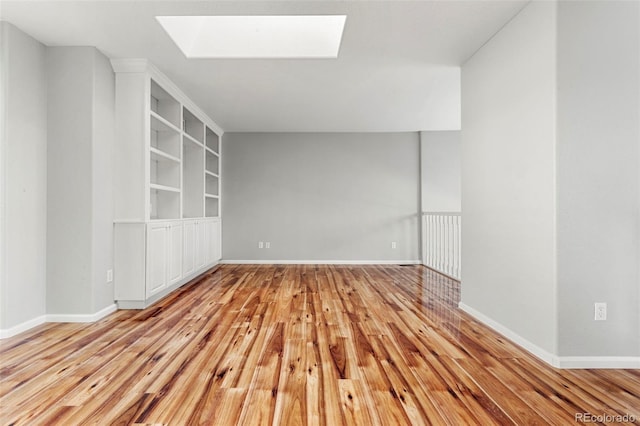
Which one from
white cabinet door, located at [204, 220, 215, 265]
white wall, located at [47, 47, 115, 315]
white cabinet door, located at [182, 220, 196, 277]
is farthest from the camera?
Result: white cabinet door, located at [204, 220, 215, 265]

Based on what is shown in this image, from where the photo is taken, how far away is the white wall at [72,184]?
2.80 m

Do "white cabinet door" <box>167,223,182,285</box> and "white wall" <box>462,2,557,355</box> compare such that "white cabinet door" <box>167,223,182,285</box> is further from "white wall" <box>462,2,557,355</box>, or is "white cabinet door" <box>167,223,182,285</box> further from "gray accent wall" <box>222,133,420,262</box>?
"white wall" <box>462,2,557,355</box>

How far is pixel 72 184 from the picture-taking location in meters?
2.82

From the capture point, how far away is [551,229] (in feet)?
6.53

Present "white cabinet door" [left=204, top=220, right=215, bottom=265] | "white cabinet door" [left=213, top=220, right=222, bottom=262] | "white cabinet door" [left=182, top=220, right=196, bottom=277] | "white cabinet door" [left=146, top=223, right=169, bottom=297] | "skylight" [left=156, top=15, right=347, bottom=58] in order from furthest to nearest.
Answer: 1. "white cabinet door" [left=213, top=220, right=222, bottom=262]
2. "white cabinet door" [left=204, top=220, right=215, bottom=265]
3. "white cabinet door" [left=182, top=220, right=196, bottom=277]
4. "white cabinet door" [left=146, top=223, right=169, bottom=297]
5. "skylight" [left=156, top=15, right=347, bottom=58]

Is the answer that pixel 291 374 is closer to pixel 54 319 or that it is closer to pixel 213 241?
pixel 54 319

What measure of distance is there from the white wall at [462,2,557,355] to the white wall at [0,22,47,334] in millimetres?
3836

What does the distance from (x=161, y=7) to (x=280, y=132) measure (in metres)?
3.89

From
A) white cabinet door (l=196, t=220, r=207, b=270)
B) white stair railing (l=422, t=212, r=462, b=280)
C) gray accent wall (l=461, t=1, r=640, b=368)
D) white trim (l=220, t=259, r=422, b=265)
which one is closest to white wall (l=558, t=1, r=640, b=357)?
gray accent wall (l=461, t=1, r=640, b=368)

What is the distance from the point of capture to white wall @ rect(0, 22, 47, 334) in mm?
2473

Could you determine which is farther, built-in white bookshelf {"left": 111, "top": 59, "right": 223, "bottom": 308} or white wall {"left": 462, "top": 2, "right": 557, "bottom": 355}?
built-in white bookshelf {"left": 111, "top": 59, "right": 223, "bottom": 308}

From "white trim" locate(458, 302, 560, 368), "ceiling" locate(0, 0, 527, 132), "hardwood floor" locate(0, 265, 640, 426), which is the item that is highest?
"ceiling" locate(0, 0, 527, 132)

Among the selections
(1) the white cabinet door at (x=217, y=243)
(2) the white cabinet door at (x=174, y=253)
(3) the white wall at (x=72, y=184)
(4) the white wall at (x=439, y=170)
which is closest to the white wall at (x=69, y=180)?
(3) the white wall at (x=72, y=184)

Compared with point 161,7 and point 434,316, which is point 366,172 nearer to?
point 434,316
